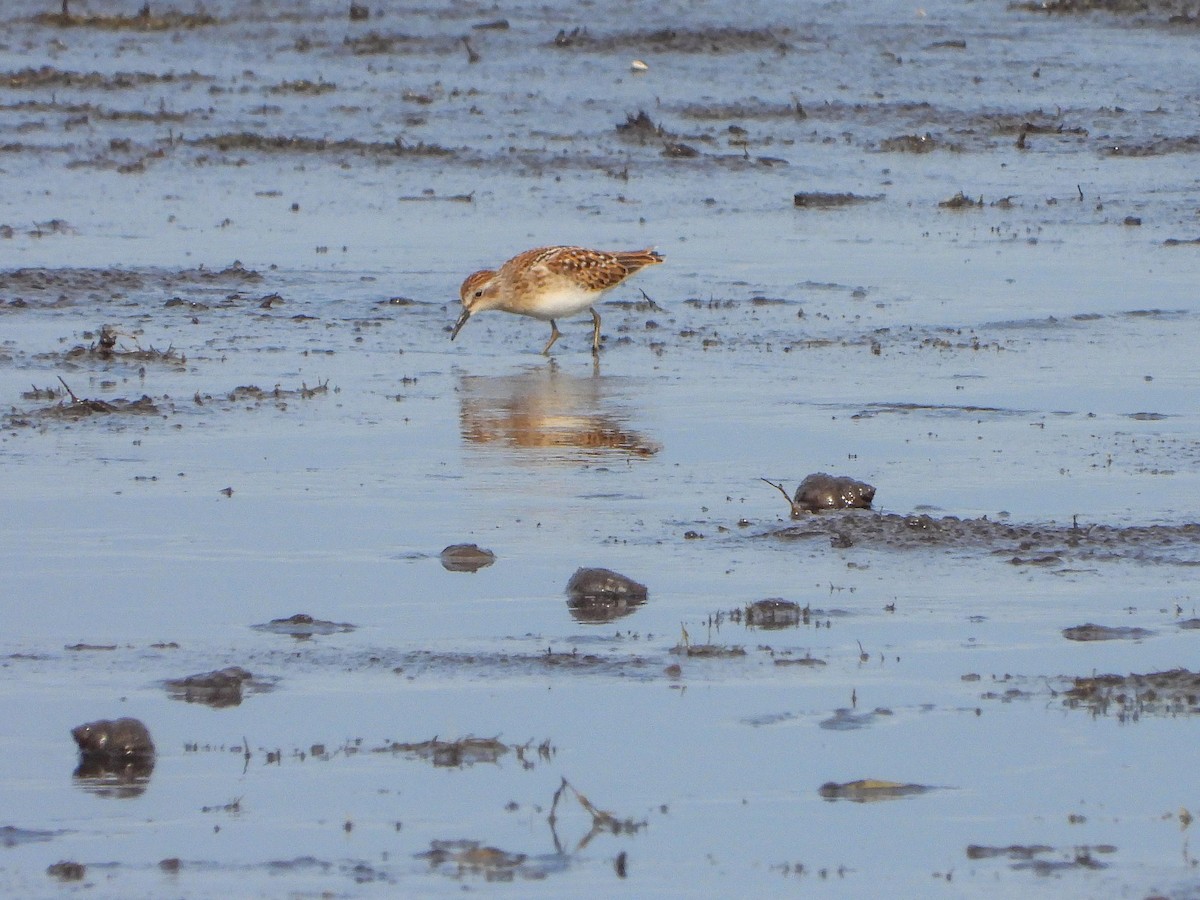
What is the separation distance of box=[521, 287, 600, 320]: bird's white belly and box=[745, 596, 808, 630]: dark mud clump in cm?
615

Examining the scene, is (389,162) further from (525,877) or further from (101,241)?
(525,877)

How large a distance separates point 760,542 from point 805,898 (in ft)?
12.2

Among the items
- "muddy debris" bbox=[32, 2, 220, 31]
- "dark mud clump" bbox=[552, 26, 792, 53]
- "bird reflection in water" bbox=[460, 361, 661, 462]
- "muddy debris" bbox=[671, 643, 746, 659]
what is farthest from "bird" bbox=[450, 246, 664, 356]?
"muddy debris" bbox=[32, 2, 220, 31]

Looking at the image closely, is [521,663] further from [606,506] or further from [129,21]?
[129,21]

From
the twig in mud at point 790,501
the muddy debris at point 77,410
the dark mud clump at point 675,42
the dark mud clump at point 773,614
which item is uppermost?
the dark mud clump at point 675,42

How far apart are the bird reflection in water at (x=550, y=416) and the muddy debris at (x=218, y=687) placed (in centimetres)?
380

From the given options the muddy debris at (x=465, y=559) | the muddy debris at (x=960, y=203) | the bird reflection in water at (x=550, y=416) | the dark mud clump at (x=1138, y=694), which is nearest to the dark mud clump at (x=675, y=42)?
the muddy debris at (x=960, y=203)

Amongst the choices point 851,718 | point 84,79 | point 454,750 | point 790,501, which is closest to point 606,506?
point 790,501

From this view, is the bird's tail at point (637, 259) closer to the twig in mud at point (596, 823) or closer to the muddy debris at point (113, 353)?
the muddy debris at point (113, 353)

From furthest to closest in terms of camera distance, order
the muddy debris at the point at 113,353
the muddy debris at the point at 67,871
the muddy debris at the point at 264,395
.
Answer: the muddy debris at the point at 113,353 → the muddy debris at the point at 264,395 → the muddy debris at the point at 67,871

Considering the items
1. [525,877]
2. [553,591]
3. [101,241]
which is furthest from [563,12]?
[525,877]

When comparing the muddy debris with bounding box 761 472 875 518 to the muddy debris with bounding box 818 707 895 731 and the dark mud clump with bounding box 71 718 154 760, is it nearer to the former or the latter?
the muddy debris with bounding box 818 707 895 731

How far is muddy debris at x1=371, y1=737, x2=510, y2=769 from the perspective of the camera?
7145 mm

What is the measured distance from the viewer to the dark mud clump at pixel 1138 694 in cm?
757
